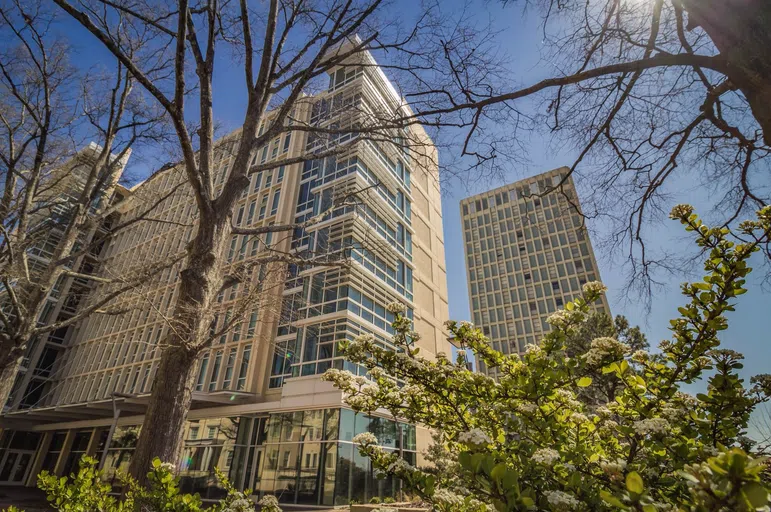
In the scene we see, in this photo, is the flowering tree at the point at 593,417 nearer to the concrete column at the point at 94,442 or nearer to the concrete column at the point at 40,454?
the concrete column at the point at 94,442

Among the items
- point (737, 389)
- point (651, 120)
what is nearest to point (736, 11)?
point (651, 120)

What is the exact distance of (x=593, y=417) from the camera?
9.49ft

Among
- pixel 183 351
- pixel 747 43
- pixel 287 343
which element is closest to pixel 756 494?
pixel 747 43

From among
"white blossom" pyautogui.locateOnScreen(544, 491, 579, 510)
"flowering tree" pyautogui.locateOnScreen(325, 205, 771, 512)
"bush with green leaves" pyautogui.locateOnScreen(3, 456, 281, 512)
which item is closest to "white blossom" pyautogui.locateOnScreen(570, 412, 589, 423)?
"flowering tree" pyautogui.locateOnScreen(325, 205, 771, 512)

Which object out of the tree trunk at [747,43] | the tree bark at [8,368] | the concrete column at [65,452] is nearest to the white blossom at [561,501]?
the tree trunk at [747,43]

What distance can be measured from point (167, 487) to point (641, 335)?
1977 centimetres

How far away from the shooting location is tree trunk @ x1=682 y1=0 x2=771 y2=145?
7.08 feet

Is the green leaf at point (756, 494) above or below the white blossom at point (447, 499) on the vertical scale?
above

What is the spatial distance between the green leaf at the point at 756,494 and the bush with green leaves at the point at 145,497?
8.46 ft

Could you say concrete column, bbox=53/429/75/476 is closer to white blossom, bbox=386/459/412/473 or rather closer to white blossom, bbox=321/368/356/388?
white blossom, bbox=321/368/356/388

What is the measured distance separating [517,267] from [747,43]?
202 ft

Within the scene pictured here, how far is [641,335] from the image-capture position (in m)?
17.0

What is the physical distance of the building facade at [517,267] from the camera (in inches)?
2172

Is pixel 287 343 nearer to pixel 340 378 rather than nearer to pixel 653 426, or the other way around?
pixel 340 378
